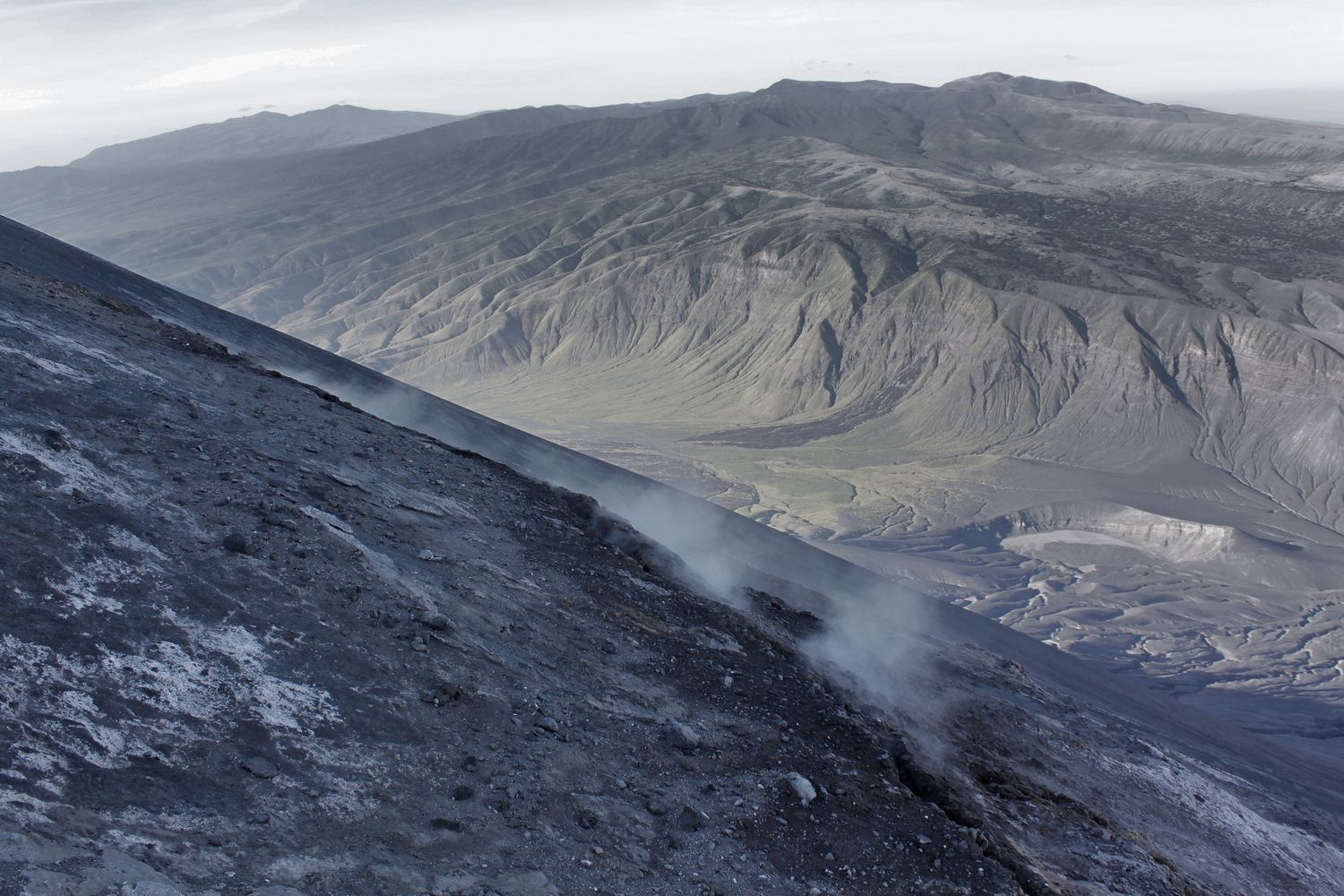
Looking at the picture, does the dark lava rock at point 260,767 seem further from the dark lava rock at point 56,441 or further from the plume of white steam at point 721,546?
the plume of white steam at point 721,546

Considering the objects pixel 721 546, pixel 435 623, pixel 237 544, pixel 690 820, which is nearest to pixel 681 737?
pixel 690 820

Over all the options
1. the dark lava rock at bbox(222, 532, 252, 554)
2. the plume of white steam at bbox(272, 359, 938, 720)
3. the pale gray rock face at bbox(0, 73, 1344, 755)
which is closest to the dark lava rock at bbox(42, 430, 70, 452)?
the dark lava rock at bbox(222, 532, 252, 554)

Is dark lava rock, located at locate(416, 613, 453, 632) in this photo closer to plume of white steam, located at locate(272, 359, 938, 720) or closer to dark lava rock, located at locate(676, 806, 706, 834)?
dark lava rock, located at locate(676, 806, 706, 834)

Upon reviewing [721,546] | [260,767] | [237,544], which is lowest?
[721,546]

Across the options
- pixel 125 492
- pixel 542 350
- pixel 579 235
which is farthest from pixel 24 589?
pixel 579 235

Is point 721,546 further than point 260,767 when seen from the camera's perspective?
Yes

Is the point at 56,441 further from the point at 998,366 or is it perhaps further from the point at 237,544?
the point at 998,366

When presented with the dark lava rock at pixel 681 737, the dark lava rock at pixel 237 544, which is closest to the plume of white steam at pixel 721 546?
the dark lava rock at pixel 681 737
